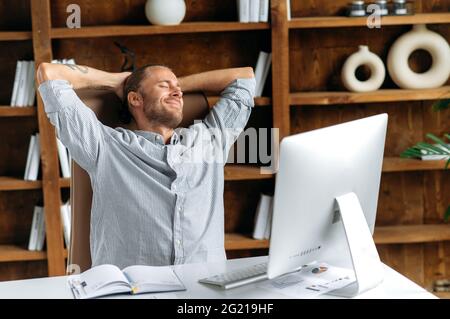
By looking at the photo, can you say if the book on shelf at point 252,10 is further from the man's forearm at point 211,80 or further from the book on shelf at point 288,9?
the man's forearm at point 211,80

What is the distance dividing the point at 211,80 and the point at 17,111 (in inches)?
43.8

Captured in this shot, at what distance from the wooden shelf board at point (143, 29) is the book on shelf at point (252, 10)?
0.09 ft

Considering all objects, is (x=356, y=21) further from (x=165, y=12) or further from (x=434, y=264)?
(x=434, y=264)

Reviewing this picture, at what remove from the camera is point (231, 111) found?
2.63 meters

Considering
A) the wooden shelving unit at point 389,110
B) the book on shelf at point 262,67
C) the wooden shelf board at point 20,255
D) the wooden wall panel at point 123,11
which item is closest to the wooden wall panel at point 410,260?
the wooden shelving unit at point 389,110

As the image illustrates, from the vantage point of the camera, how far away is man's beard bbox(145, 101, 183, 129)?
98.9 inches

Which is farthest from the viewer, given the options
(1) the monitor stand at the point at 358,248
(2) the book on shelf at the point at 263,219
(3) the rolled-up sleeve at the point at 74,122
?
(2) the book on shelf at the point at 263,219

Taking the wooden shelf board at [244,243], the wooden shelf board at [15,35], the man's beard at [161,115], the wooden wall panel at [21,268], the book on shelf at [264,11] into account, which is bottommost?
the wooden wall panel at [21,268]

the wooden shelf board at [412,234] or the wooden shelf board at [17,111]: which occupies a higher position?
the wooden shelf board at [17,111]

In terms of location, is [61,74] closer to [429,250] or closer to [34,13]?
[34,13]

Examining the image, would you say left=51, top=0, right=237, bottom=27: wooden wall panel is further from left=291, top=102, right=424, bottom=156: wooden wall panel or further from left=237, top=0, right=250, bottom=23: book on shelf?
left=291, top=102, right=424, bottom=156: wooden wall panel

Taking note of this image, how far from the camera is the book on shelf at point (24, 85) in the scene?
3389mm

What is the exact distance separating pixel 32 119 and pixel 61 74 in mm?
1179

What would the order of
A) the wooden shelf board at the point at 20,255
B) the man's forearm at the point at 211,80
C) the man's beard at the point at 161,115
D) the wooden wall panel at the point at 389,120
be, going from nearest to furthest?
the man's beard at the point at 161,115 → the man's forearm at the point at 211,80 → the wooden shelf board at the point at 20,255 → the wooden wall panel at the point at 389,120
